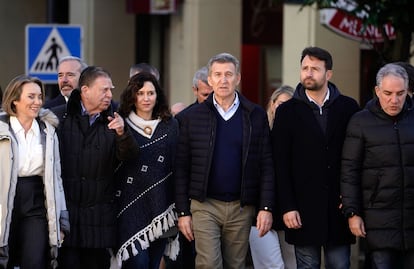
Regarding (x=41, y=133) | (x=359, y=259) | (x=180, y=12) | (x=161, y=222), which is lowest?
(x=359, y=259)

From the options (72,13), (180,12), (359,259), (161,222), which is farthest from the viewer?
(72,13)

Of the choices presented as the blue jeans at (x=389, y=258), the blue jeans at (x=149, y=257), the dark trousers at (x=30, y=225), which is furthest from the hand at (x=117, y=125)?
the blue jeans at (x=389, y=258)

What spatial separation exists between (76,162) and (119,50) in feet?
43.6

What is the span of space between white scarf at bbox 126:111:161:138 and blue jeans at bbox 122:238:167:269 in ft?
3.05

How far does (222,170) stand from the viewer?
9.91m

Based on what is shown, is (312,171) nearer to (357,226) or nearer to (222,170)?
(357,226)

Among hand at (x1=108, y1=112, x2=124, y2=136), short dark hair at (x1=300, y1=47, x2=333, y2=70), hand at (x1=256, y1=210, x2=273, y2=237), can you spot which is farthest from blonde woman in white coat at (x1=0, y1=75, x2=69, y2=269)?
short dark hair at (x1=300, y1=47, x2=333, y2=70)

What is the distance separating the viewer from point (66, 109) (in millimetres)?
10648

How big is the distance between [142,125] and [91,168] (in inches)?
23.4

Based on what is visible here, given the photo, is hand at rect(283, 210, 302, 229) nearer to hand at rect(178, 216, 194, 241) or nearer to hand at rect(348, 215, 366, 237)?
hand at rect(348, 215, 366, 237)

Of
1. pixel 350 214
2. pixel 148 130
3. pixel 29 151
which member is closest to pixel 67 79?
pixel 148 130

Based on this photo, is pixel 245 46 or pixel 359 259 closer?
pixel 359 259

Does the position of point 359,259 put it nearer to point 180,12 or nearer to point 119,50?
point 180,12

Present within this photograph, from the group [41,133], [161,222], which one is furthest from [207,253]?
[41,133]
